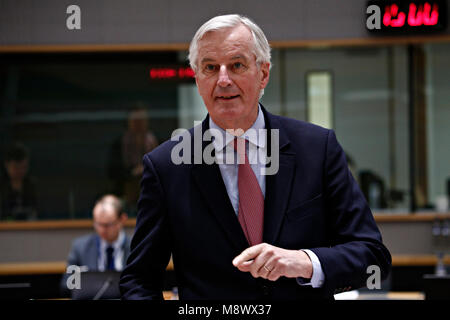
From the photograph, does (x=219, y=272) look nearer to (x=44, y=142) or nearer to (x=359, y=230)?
(x=359, y=230)

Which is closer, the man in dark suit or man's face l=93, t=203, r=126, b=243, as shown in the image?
the man in dark suit

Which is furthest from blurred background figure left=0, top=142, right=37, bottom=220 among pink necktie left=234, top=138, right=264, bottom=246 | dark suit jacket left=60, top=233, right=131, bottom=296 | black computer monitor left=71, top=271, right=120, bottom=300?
pink necktie left=234, top=138, right=264, bottom=246

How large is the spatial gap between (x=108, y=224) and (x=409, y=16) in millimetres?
3136

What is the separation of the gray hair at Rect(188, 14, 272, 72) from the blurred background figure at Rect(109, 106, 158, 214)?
4451 millimetres

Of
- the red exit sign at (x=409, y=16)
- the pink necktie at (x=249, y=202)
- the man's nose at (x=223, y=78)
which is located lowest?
the pink necktie at (x=249, y=202)

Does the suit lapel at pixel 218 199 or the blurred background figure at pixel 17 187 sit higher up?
the suit lapel at pixel 218 199

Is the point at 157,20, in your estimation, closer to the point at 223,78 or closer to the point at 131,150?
the point at 131,150

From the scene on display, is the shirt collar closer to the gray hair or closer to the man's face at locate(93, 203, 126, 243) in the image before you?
the gray hair

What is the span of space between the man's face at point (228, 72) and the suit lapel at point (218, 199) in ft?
0.39

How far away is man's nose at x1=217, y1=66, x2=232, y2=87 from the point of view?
4.25ft

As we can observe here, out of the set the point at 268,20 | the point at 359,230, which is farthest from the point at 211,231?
the point at 268,20

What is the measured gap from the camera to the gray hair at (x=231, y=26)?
1.32m

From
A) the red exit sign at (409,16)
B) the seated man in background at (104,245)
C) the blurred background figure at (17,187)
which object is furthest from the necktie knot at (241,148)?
the blurred background figure at (17,187)

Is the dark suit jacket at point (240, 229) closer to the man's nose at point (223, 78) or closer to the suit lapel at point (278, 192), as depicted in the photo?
the suit lapel at point (278, 192)
